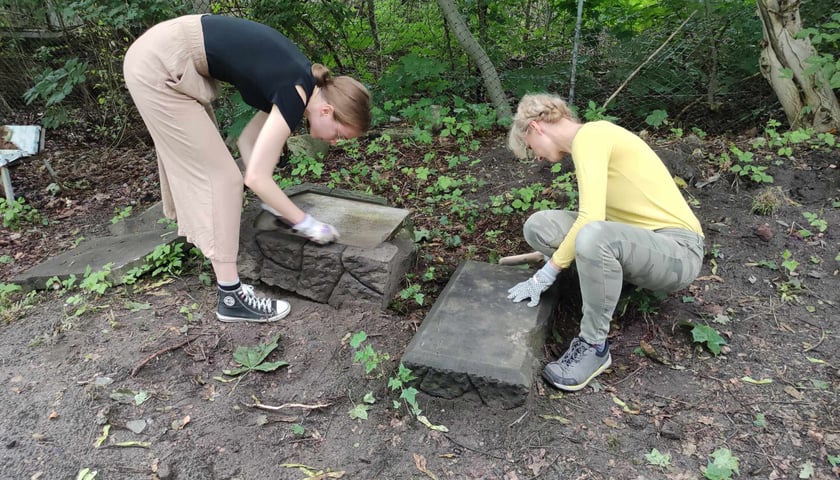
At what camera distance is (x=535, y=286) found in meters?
2.50

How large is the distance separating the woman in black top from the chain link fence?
9.50 feet

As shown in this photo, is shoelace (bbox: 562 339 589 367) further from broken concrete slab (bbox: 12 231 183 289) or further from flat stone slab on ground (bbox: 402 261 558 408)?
broken concrete slab (bbox: 12 231 183 289)

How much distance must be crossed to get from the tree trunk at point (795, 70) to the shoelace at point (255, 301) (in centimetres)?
451

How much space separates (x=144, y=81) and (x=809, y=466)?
2982 mm

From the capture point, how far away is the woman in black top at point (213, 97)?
7.66 ft

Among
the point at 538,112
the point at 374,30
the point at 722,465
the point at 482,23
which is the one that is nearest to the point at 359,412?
the point at 722,465

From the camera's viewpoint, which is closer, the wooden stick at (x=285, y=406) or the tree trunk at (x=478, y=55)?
the wooden stick at (x=285, y=406)

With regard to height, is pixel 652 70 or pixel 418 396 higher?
pixel 652 70

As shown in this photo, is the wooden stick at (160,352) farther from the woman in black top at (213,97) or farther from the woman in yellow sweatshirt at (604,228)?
the woman in yellow sweatshirt at (604,228)

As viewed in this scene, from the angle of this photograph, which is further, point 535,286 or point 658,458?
point 535,286

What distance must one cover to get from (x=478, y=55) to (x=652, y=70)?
5.82 feet

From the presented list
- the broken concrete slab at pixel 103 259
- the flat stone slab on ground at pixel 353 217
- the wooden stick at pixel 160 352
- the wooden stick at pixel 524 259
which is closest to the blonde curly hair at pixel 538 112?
the wooden stick at pixel 524 259

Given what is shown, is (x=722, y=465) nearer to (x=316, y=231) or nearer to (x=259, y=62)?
(x=316, y=231)

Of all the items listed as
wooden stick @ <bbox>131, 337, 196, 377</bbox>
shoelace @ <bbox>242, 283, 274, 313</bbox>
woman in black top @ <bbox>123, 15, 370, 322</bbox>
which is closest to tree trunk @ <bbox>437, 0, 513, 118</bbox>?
woman in black top @ <bbox>123, 15, 370, 322</bbox>
